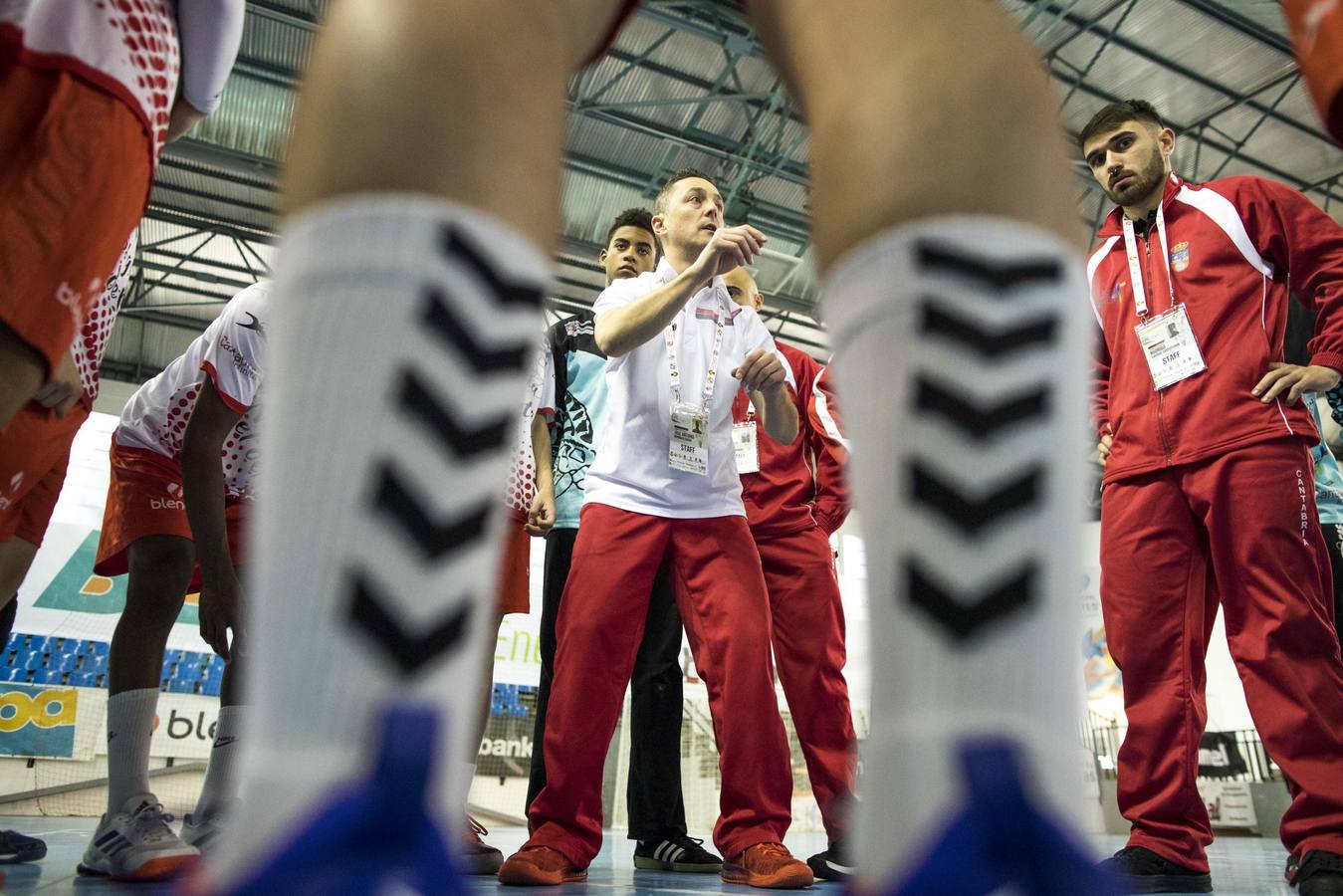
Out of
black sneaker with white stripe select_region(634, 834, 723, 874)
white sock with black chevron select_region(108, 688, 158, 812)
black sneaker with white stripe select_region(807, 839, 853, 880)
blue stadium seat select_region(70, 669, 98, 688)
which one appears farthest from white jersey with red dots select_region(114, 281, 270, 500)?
blue stadium seat select_region(70, 669, 98, 688)

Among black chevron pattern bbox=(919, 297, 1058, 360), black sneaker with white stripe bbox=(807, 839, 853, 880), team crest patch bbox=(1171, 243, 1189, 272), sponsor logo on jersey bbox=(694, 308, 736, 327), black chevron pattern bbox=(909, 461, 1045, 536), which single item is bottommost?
black sneaker with white stripe bbox=(807, 839, 853, 880)

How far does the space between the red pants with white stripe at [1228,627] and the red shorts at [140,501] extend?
1.84m

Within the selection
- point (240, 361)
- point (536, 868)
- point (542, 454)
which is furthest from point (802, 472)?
point (240, 361)

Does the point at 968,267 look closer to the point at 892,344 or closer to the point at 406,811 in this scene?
the point at 892,344

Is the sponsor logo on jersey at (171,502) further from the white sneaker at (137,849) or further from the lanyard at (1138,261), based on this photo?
the lanyard at (1138,261)

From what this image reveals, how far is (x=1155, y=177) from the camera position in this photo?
2188 millimetres

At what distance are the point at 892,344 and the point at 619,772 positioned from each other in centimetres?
782

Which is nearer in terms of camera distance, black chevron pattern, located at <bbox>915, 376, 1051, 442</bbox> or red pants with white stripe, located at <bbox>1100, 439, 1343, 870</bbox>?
black chevron pattern, located at <bbox>915, 376, 1051, 442</bbox>

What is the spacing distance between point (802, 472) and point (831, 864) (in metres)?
1.07

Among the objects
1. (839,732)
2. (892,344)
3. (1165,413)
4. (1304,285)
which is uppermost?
(1304,285)

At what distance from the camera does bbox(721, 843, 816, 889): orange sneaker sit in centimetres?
172

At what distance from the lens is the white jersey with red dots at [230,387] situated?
73.2 inches

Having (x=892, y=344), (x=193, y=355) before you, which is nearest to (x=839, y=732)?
(x=193, y=355)

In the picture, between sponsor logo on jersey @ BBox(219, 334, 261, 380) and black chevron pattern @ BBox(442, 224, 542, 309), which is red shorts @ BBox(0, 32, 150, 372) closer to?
Answer: black chevron pattern @ BBox(442, 224, 542, 309)
